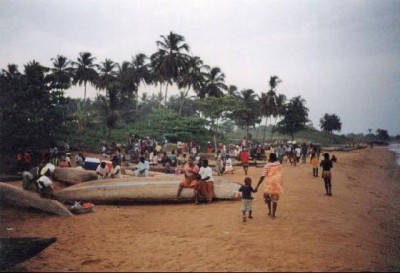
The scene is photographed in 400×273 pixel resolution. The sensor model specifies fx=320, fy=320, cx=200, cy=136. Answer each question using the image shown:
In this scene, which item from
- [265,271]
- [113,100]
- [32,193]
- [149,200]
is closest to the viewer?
[265,271]

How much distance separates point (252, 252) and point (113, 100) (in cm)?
2881

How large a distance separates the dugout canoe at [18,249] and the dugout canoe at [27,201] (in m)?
3.20

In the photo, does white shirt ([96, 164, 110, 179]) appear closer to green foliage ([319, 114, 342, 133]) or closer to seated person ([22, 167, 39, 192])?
seated person ([22, 167, 39, 192])

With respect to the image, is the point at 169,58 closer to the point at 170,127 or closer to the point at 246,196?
the point at 170,127

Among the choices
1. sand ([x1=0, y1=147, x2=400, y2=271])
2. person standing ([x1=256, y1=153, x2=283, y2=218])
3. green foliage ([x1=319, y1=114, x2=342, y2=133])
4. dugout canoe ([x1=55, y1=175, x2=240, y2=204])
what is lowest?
sand ([x1=0, y1=147, x2=400, y2=271])

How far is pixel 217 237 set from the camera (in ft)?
21.5

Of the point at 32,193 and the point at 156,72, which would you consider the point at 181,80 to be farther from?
the point at 32,193

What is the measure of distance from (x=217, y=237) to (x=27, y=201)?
20.4 feet

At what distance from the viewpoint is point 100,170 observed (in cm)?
1155

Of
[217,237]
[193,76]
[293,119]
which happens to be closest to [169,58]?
[193,76]

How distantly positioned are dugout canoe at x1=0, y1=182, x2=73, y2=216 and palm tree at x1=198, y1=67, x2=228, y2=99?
116ft

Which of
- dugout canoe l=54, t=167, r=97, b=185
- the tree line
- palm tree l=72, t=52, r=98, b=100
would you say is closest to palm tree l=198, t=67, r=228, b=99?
→ the tree line

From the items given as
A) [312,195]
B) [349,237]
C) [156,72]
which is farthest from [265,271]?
[156,72]

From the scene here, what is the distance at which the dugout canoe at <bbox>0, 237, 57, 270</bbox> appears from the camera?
530 centimetres
